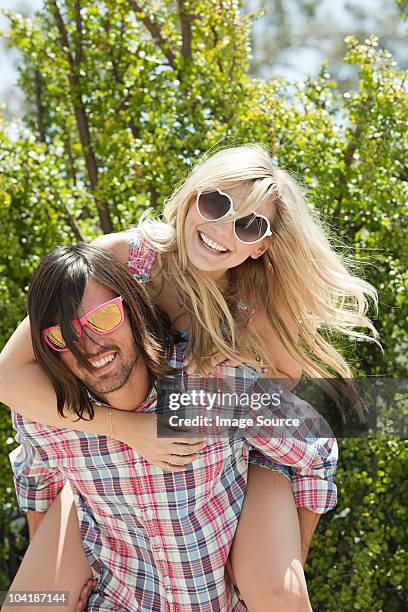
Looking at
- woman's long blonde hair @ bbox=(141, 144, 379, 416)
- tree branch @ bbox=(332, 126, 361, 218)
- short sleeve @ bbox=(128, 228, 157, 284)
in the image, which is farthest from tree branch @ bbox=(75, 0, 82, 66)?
short sleeve @ bbox=(128, 228, 157, 284)

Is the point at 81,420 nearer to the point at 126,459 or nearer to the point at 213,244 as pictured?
the point at 126,459

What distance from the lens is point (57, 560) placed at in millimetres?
2824

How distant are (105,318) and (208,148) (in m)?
1.44

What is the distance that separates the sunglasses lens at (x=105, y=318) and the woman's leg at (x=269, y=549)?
71 centimetres

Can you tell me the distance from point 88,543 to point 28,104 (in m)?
2.88

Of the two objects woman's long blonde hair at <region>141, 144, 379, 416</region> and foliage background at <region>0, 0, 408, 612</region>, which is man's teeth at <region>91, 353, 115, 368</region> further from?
foliage background at <region>0, 0, 408, 612</region>

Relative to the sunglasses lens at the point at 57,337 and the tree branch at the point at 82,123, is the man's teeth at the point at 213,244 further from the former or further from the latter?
the tree branch at the point at 82,123

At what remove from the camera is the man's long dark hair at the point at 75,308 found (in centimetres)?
249

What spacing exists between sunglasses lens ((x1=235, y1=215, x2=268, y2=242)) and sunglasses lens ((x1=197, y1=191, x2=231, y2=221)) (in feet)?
0.19

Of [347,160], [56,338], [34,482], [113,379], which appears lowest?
[34,482]

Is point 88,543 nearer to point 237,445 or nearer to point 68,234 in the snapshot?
point 237,445

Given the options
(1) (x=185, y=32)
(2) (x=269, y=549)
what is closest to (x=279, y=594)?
(2) (x=269, y=549)

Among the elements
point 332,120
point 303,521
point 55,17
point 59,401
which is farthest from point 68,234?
point 303,521

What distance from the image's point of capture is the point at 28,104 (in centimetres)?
491
